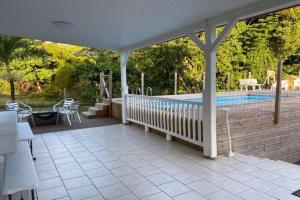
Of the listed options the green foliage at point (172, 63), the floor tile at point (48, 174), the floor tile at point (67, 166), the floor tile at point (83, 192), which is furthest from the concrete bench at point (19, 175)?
the green foliage at point (172, 63)

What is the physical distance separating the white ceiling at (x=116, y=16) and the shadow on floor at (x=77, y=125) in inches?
103

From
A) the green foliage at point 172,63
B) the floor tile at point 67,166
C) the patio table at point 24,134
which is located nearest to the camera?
the patio table at point 24,134

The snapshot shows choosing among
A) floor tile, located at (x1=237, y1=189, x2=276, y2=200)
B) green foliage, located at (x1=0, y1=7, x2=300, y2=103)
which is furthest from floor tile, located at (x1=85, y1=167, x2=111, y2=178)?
green foliage, located at (x1=0, y1=7, x2=300, y2=103)

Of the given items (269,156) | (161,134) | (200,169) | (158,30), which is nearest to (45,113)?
(161,134)

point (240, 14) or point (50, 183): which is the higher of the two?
point (240, 14)

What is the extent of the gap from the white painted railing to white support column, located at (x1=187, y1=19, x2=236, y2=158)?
23 centimetres

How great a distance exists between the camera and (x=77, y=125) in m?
7.32

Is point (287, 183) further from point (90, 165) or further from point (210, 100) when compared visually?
point (90, 165)

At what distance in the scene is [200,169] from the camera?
3643 millimetres

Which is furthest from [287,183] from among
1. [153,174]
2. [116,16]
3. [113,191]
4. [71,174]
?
[116,16]

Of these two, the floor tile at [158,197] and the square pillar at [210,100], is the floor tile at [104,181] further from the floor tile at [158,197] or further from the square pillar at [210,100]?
the square pillar at [210,100]

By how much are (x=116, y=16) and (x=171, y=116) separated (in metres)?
2.38

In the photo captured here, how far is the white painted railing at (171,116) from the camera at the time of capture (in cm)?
451

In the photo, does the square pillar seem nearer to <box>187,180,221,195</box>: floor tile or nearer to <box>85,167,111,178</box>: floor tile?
<box>187,180,221,195</box>: floor tile
